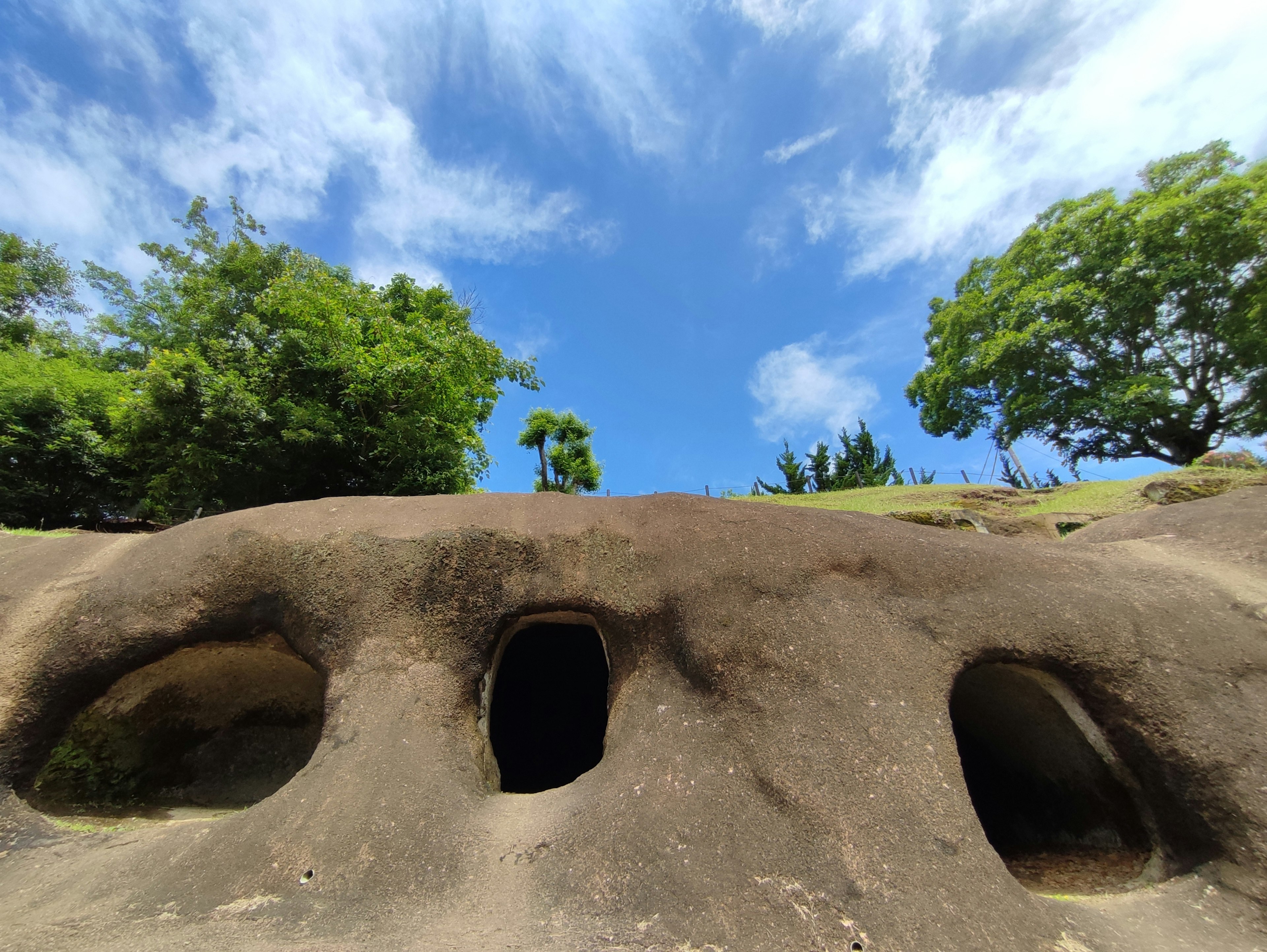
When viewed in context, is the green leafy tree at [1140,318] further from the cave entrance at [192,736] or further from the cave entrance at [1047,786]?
the cave entrance at [192,736]

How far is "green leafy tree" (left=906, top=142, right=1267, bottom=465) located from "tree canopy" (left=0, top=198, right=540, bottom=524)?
21162 millimetres

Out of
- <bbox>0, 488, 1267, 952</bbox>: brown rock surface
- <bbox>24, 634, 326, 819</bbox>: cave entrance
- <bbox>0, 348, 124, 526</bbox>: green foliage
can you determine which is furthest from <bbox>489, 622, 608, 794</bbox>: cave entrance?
<bbox>0, 348, 124, 526</bbox>: green foliage

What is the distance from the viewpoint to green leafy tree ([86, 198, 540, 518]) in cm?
1408

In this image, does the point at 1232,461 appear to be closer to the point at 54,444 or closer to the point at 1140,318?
the point at 1140,318

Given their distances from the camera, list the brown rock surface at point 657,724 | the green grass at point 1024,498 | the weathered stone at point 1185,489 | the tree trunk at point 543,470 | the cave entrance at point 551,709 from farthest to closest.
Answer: the tree trunk at point 543,470
the green grass at point 1024,498
the weathered stone at point 1185,489
the cave entrance at point 551,709
the brown rock surface at point 657,724

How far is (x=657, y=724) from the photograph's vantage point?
181 inches

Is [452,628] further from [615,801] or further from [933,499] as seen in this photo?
[933,499]

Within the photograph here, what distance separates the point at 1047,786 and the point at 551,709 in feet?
20.2

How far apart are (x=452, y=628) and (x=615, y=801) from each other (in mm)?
2277

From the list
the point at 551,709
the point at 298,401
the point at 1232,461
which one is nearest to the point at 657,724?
the point at 551,709

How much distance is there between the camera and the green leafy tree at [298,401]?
1408 centimetres

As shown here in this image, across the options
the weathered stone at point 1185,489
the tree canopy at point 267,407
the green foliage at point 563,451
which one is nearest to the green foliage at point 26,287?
the tree canopy at point 267,407

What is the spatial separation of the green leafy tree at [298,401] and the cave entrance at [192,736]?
906cm

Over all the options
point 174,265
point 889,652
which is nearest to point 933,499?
point 889,652
